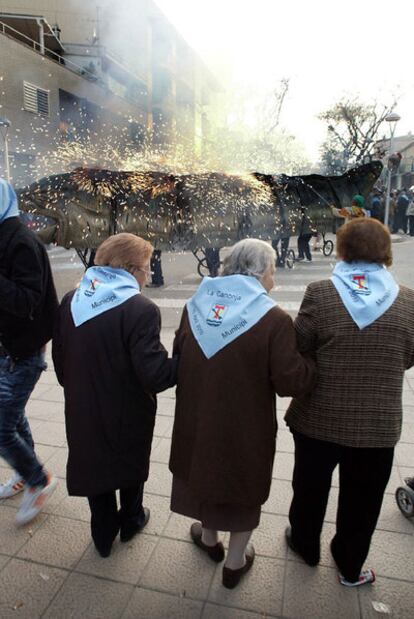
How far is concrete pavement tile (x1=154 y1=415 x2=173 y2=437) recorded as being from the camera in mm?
3400

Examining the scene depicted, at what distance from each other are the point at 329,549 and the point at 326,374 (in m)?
1.02

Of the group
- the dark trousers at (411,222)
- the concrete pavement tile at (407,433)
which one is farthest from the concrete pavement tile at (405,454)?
the dark trousers at (411,222)

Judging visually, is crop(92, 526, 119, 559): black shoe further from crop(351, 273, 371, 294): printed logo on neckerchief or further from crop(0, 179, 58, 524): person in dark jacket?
crop(351, 273, 371, 294): printed logo on neckerchief

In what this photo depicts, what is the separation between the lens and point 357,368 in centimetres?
177

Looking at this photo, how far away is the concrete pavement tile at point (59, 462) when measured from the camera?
289 cm

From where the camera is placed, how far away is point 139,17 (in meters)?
22.6

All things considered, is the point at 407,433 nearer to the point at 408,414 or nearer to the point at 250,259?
the point at 408,414

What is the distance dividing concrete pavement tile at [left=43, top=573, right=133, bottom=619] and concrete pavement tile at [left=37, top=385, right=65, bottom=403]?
7.21ft

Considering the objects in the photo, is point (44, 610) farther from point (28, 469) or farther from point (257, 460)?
point (257, 460)

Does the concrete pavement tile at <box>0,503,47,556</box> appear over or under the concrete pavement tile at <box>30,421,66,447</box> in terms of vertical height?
under

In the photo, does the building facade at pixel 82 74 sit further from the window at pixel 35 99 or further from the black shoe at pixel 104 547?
the black shoe at pixel 104 547

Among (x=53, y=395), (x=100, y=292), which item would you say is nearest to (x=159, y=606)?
(x=100, y=292)

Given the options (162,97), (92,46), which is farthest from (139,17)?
(162,97)

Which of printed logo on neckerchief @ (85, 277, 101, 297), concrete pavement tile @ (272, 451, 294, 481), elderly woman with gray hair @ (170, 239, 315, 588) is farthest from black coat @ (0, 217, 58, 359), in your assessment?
concrete pavement tile @ (272, 451, 294, 481)
